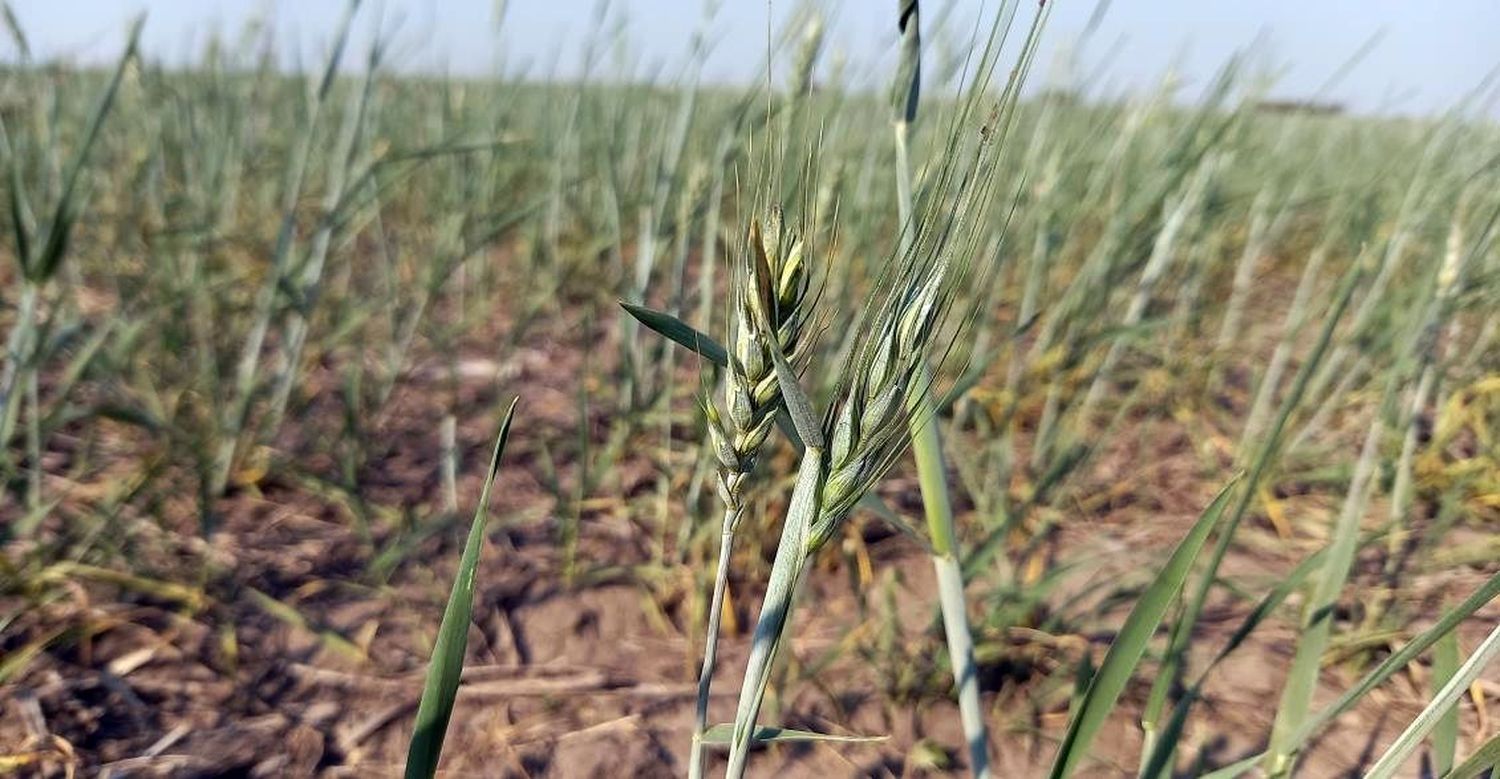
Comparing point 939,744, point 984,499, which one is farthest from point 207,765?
point 984,499

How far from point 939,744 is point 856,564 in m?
0.34

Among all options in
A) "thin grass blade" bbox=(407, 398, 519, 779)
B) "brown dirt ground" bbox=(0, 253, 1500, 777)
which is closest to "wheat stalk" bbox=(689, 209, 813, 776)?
"thin grass blade" bbox=(407, 398, 519, 779)

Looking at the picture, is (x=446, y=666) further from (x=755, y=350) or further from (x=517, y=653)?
(x=517, y=653)

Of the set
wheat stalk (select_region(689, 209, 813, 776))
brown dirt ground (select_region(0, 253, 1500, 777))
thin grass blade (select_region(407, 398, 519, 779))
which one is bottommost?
brown dirt ground (select_region(0, 253, 1500, 777))

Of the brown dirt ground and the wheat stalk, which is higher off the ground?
the wheat stalk

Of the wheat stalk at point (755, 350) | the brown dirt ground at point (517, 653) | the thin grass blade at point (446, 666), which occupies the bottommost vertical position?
the brown dirt ground at point (517, 653)

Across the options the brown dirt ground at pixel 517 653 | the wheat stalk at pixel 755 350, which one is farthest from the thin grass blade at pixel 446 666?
the brown dirt ground at pixel 517 653

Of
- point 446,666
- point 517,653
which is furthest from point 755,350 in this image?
point 517,653

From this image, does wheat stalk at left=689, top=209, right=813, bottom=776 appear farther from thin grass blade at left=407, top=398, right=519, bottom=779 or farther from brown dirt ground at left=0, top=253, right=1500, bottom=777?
brown dirt ground at left=0, top=253, right=1500, bottom=777

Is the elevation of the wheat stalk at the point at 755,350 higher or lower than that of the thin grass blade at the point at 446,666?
higher

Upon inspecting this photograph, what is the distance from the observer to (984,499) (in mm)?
1314

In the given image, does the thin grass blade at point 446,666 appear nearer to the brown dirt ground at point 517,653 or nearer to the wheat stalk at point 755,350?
the wheat stalk at point 755,350

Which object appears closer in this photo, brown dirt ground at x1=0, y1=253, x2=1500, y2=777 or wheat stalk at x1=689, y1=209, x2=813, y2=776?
wheat stalk at x1=689, y1=209, x2=813, y2=776

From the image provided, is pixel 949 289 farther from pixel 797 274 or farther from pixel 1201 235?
pixel 1201 235
